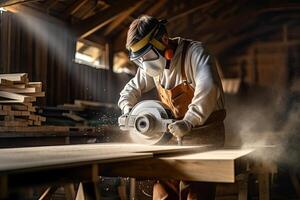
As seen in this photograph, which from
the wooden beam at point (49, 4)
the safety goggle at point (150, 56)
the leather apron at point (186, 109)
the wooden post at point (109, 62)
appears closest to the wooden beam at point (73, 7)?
the wooden beam at point (49, 4)

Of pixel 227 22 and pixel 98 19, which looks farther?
pixel 227 22

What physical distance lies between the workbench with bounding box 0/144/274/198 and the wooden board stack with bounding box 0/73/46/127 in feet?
12.2

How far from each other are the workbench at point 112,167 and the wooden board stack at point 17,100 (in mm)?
3727

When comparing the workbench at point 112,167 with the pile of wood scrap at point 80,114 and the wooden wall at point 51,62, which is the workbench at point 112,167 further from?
the wooden wall at point 51,62

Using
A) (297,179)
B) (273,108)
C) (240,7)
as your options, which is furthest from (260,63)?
(297,179)

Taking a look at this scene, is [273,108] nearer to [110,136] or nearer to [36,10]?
[110,136]

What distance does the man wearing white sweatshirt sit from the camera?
339 centimetres

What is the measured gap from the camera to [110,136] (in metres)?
7.97

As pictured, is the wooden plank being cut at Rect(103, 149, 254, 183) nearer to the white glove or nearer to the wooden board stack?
the white glove

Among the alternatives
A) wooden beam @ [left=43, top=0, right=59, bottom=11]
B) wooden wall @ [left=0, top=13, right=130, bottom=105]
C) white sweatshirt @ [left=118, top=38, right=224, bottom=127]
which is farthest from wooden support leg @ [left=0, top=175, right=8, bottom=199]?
wooden beam @ [left=43, top=0, right=59, bottom=11]

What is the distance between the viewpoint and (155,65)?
3758 mm

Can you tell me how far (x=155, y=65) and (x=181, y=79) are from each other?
0.26 metres

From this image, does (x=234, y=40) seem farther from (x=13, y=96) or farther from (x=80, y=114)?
(x=13, y=96)

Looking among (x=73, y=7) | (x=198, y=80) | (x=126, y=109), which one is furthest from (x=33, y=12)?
(x=198, y=80)
